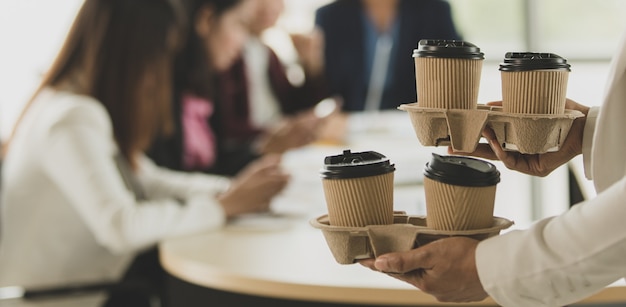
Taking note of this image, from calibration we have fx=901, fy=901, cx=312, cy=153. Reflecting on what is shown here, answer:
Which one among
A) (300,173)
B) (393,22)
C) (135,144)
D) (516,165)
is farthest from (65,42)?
(393,22)

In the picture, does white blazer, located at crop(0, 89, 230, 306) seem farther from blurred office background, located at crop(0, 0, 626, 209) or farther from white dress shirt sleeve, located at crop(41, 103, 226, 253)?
blurred office background, located at crop(0, 0, 626, 209)

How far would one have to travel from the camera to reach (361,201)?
97 cm

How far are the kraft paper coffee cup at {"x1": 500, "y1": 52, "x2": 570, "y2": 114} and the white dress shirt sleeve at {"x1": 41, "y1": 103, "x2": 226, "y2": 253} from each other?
1.10m

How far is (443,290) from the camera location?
3.20 feet

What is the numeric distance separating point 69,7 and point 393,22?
5.30 ft

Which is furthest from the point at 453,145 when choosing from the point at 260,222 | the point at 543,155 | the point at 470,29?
the point at 470,29

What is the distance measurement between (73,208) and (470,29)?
13.0 feet

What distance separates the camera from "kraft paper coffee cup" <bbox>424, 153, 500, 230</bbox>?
94 cm

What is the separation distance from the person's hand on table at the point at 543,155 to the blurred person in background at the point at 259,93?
2.15m

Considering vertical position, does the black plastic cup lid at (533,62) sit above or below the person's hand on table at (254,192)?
above

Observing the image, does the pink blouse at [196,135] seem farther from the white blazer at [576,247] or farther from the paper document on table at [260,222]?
the white blazer at [576,247]

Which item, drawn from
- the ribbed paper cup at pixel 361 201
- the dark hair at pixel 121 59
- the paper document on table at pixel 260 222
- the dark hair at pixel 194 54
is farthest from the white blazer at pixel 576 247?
the dark hair at pixel 194 54

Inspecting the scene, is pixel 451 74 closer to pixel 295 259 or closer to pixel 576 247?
pixel 576 247

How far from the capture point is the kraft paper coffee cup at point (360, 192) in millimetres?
973
